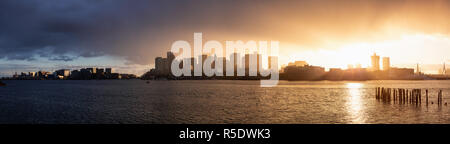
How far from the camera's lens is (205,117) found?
35.0 m

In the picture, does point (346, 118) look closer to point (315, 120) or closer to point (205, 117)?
point (315, 120)
